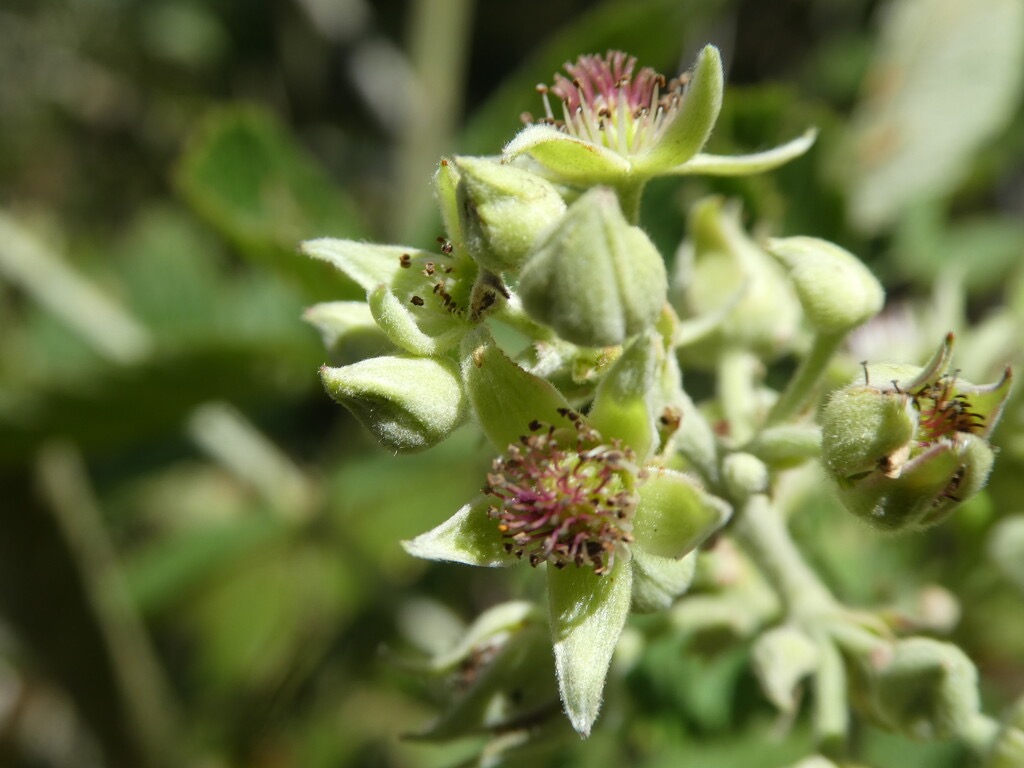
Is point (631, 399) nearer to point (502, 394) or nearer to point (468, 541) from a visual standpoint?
point (502, 394)

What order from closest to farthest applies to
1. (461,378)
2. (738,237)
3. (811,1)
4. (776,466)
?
1. (461,378)
2. (776,466)
3. (738,237)
4. (811,1)

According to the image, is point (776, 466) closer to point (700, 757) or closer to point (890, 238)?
point (700, 757)

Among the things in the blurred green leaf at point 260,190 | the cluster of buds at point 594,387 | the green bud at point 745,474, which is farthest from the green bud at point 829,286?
the blurred green leaf at point 260,190

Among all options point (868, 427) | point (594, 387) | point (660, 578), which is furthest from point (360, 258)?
point (868, 427)

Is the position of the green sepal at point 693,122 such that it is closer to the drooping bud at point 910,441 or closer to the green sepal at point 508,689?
the drooping bud at point 910,441

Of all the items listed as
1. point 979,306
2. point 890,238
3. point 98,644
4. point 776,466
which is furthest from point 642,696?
point 979,306

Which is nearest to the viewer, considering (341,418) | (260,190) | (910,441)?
(910,441)
